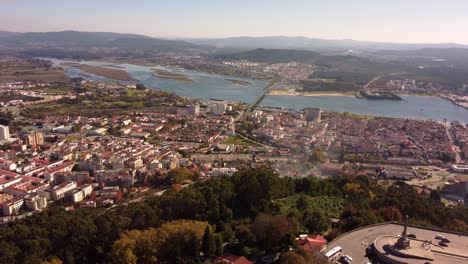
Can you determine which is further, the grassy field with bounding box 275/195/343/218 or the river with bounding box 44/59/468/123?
the river with bounding box 44/59/468/123

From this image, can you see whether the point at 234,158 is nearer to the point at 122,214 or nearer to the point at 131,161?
the point at 131,161

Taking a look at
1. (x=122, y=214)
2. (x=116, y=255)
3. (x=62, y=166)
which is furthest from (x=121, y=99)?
(x=116, y=255)

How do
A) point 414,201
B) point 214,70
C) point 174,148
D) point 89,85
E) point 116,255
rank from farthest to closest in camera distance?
point 214,70, point 89,85, point 174,148, point 414,201, point 116,255

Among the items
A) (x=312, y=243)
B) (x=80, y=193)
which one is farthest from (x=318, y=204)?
(x=80, y=193)

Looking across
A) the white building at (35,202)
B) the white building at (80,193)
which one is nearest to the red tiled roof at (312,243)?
the white building at (80,193)

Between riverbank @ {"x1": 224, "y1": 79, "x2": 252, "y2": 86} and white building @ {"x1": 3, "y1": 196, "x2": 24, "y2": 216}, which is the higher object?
riverbank @ {"x1": 224, "y1": 79, "x2": 252, "y2": 86}

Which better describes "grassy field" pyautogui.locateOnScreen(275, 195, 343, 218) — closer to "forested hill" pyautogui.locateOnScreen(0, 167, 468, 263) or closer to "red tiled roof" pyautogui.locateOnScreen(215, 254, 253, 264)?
"forested hill" pyautogui.locateOnScreen(0, 167, 468, 263)

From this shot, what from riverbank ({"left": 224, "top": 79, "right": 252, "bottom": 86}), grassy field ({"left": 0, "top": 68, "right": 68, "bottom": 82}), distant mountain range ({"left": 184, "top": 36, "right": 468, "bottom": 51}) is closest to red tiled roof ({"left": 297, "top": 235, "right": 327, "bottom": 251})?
riverbank ({"left": 224, "top": 79, "right": 252, "bottom": 86})

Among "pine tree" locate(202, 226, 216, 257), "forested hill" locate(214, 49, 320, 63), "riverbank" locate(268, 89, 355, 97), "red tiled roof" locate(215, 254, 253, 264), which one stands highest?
"forested hill" locate(214, 49, 320, 63)
